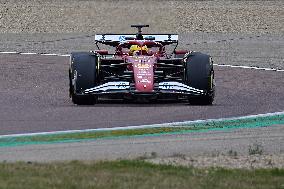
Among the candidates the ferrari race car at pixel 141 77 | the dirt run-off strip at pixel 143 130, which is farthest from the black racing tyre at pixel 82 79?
the dirt run-off strip at pixel 143 130

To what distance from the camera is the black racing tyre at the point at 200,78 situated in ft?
59.6

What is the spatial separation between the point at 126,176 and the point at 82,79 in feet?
25.3

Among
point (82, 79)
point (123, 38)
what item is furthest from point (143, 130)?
point (123, 38)

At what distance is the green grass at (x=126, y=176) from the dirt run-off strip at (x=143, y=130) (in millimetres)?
2097

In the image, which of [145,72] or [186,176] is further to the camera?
[145,72]

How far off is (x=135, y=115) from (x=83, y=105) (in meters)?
1.75

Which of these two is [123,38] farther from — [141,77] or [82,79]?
[82,79]

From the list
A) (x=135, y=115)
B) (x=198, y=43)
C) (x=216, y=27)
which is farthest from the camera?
(x=216, y=27)

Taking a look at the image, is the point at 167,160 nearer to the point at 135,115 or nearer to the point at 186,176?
the point at 186,176

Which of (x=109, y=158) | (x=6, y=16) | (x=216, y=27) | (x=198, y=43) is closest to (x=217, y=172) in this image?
(x=109, y=158)

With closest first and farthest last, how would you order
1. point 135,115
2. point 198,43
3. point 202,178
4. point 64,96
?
point 202,178 → point 135,115 → point 64,96 → point 198,43

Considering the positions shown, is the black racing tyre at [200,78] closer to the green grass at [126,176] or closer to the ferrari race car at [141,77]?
the ferrari race car at [141,77]

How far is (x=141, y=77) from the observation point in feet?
59.8

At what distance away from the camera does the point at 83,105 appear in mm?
18078
